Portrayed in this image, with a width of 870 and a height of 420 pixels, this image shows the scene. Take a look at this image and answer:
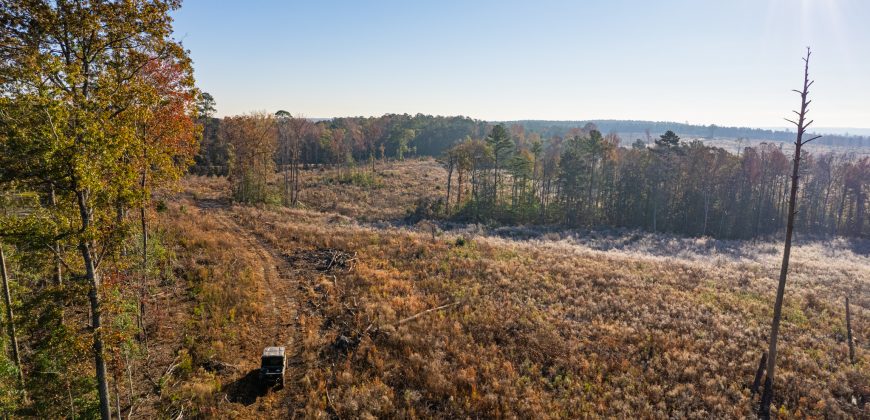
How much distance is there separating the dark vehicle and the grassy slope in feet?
2.27

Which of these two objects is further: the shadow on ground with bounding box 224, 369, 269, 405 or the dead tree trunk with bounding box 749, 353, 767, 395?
the dead tree trunk with bounding box 749, 353, 767, 395

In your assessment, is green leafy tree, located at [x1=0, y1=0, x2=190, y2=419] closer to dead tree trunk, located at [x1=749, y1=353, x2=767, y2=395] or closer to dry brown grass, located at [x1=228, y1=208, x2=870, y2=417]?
dry brown grass, located at [x1=228, y1=208, x2=870, y2=417]

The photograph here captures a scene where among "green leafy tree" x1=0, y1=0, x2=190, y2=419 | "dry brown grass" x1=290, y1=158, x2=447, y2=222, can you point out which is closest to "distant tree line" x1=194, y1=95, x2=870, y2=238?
"dry brown grass" x1=290, y1=158, x2=447, y2=222

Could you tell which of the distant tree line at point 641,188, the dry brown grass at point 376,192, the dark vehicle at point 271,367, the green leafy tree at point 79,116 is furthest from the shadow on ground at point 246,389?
the distant tree line at point 641,188

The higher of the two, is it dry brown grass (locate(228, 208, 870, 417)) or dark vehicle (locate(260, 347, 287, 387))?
dark vehicle (locate(260, 347, 287, 387))

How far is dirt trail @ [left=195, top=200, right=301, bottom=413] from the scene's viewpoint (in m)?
14.4

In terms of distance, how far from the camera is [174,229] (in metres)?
30.5

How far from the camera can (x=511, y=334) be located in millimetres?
19203

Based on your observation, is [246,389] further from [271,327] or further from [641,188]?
[641,188]

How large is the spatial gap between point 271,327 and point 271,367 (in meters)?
5.13

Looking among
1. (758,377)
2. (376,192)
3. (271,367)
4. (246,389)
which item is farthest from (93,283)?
(376,192)

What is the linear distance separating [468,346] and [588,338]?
5.95m

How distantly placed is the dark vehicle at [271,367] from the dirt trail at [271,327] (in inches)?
15.8

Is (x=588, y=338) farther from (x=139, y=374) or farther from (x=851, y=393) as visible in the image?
(x=139, y=374)
